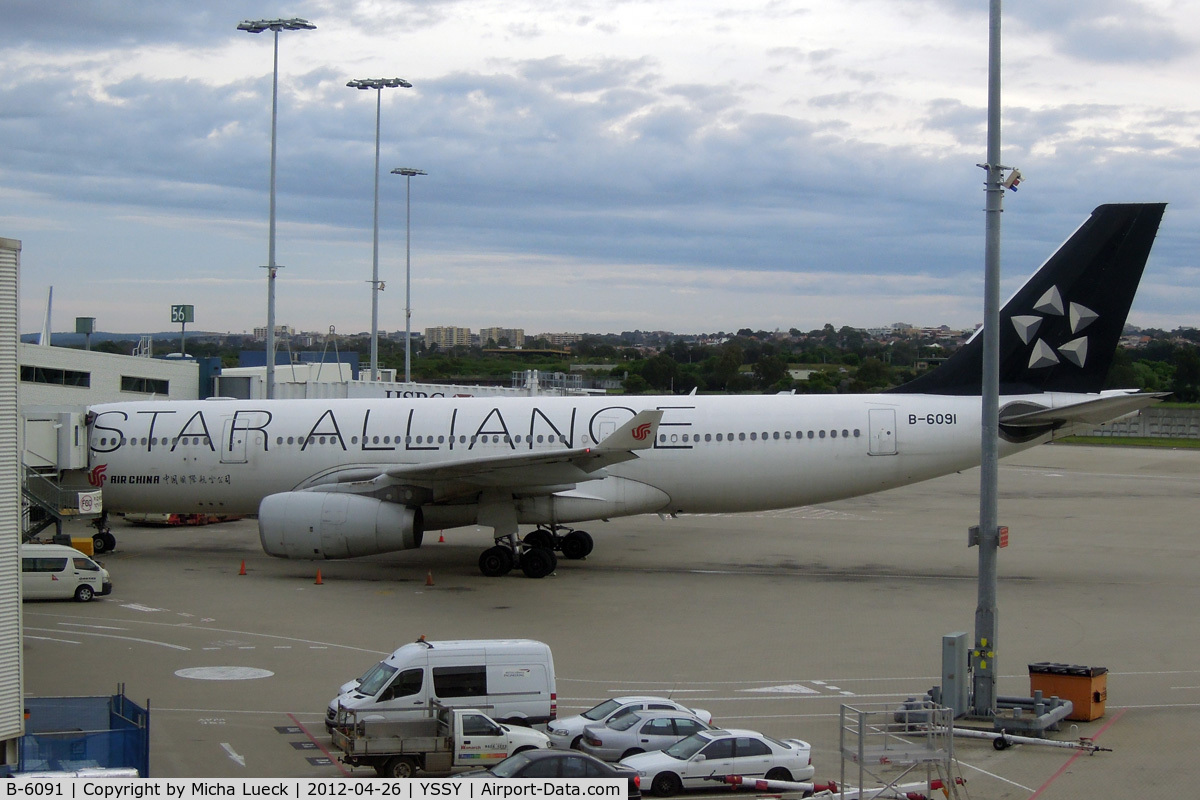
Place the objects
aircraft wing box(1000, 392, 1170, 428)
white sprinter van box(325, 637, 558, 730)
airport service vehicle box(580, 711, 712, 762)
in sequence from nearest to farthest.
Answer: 1. airport service vehicle box(580, 711, 712, 762)
2. white sprinter van box(325, 637, 558, 730)
3. aircraft wing box(1000, 392, 1170, 428)

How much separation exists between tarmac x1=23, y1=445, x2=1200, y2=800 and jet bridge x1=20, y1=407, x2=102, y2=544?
1839 mm

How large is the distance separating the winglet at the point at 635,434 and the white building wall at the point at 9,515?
13.1 metres

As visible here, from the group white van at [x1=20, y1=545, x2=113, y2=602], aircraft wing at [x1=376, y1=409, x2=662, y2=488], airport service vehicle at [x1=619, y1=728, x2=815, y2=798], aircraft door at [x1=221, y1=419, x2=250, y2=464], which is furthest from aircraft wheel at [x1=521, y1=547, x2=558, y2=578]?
airport service vehicle at [x1=619, y1=728, x2=815, y2=798]

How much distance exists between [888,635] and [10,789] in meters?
15.0

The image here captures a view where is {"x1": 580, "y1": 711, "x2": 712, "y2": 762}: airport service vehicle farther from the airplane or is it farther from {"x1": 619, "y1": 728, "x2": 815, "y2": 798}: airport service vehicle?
the airplane

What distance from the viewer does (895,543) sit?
106ft

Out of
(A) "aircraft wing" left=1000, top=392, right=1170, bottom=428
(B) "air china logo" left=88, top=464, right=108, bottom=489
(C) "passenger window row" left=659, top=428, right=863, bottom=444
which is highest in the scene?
(A) "aircraft wing" left=1000, top=392, right=1170, bottom=428

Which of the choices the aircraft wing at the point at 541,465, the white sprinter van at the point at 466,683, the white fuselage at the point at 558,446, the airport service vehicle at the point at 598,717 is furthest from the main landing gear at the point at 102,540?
the airport service vehicle at the point at 598,717

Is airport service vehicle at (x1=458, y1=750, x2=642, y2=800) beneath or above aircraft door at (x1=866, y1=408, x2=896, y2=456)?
beneath

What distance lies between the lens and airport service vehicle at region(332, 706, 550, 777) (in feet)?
41.9

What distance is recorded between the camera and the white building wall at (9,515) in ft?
38.0

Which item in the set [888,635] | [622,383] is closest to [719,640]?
[888,635]

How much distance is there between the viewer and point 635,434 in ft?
77.2

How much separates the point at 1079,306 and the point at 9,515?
21416 millimetres
